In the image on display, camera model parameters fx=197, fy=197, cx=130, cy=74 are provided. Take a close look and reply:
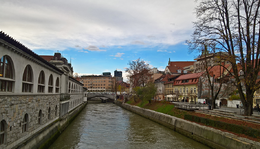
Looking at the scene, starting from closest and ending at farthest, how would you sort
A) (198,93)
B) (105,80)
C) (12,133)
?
(12,133), (198,93), (105,80)

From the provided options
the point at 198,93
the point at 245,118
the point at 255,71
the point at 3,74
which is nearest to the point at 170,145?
the point at 245,118

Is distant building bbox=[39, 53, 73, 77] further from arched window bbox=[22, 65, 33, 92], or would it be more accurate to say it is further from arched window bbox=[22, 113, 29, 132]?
arched window bbox=[22, 113, 29, 132]

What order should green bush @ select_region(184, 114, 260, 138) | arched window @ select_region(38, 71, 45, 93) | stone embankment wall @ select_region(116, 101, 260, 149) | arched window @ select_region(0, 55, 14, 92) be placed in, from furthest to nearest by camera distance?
arched window @ select_region(38, 71, 45, 93) < green bush @ select_region(184, 114, 260, 138) < stone embankment wall @ select_region(116, 101, 260, 149) < arched window @ select_region(0, 55, 14, 92)

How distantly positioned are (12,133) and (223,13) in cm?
2135

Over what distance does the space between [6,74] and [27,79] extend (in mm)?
2891

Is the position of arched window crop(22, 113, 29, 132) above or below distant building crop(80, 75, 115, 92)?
below

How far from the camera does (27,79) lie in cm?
1293

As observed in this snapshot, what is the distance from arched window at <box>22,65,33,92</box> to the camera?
12.4 metres

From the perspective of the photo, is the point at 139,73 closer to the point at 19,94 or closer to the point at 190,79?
the point at 190,79

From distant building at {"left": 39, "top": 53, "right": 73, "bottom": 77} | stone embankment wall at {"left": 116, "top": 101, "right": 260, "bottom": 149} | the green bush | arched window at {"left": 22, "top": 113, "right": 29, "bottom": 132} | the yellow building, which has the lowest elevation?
stone embankment wall at {"left": 116, "top": 101, "right": 260, "bottom": 149}

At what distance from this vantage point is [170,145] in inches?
674

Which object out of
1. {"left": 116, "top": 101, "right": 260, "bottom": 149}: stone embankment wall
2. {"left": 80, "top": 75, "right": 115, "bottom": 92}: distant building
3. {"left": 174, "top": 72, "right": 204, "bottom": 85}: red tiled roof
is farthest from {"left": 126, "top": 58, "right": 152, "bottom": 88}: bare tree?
{"left": 80, "top": 75, "right": 115, "bottom": 92}: distant building

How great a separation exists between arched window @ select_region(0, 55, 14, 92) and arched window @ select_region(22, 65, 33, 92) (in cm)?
167

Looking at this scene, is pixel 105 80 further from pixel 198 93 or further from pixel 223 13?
pixel 223 13
